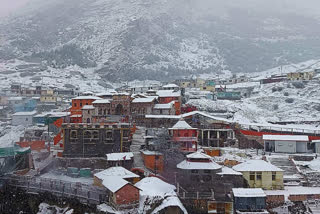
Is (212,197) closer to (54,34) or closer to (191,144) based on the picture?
(191,144)

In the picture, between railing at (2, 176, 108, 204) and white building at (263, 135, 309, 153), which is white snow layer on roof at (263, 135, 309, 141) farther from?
railing at (2, 176, 108, 204)

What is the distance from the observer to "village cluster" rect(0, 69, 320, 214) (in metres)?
32.1

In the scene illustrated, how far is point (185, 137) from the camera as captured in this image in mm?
41438

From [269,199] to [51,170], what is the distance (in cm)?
2486

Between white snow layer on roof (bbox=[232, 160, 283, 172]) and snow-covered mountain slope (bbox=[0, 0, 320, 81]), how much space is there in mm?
92674

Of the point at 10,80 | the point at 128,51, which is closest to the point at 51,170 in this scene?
the point at 10,80

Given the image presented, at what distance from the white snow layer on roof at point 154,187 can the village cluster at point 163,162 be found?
0.10 metres

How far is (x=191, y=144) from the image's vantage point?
41.3m

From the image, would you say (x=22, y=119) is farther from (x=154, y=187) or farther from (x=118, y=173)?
(x=154, y=187)

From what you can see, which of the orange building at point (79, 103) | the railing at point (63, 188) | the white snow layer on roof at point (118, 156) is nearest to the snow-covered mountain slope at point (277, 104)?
the orange building at point (79, 103)

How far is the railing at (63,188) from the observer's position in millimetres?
32469

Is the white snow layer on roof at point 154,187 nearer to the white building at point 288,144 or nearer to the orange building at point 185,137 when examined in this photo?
the orange building at point 185,137

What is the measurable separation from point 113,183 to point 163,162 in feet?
26.4

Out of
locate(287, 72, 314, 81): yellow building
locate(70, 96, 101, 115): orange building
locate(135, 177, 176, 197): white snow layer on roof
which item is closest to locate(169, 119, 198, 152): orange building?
locate(135, 177, 176, 197): white snow layer on roof
